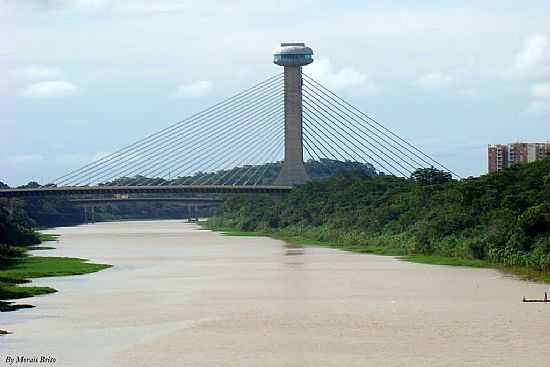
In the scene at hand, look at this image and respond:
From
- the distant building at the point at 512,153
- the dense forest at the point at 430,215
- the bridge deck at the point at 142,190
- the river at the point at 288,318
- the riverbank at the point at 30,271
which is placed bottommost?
the river at the point at 288,318

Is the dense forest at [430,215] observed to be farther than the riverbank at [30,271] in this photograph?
Yes

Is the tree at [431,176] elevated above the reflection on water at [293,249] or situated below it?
above

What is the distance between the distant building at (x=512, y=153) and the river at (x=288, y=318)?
62.3 m

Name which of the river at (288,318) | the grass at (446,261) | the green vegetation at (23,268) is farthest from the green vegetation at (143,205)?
the river at (288,318)

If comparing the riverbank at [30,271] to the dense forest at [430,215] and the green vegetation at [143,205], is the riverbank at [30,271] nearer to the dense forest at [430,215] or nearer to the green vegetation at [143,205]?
the dense forest at [430,215]

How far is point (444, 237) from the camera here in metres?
58.2

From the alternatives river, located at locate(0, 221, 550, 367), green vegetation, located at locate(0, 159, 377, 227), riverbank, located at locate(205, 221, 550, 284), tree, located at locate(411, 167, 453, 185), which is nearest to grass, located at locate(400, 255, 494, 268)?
riverbank, located at locate(205, 221, 550, 284)

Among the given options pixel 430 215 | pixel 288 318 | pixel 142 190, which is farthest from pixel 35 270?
pixel 142 190

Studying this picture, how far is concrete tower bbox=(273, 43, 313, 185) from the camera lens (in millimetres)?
99125

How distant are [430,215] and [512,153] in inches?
2171

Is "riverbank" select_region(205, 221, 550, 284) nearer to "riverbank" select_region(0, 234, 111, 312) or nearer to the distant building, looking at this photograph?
"riverbank" select_region(0, 234, 111, 312)

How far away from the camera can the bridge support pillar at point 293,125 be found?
99.1m

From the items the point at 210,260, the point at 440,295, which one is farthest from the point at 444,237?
the point at 440,295

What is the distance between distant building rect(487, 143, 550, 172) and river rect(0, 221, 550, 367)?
62287 mm
